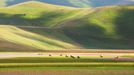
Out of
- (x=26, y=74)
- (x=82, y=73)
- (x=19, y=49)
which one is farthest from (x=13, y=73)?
(x=19, y=49)

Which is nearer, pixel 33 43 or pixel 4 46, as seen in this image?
pixel 4 46

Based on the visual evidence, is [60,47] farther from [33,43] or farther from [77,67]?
[77,67]

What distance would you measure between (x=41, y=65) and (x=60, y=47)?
86667mm

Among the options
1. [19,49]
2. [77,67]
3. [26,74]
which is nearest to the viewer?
[26,74]

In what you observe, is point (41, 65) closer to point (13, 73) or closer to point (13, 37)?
point (13, 73)

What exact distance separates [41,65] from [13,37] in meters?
88.5

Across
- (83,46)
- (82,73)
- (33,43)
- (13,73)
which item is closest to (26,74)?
(13,73)

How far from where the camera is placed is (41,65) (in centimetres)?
8738

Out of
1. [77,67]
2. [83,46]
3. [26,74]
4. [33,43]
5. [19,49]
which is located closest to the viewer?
[26,74]

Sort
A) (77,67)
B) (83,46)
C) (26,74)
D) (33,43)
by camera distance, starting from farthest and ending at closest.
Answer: (83,46) < (33,43) < (77,67) < (26,74)

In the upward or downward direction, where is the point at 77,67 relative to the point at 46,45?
downward

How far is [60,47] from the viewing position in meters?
174

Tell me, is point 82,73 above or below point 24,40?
below

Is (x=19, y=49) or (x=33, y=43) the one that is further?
(x=33, y=43)
